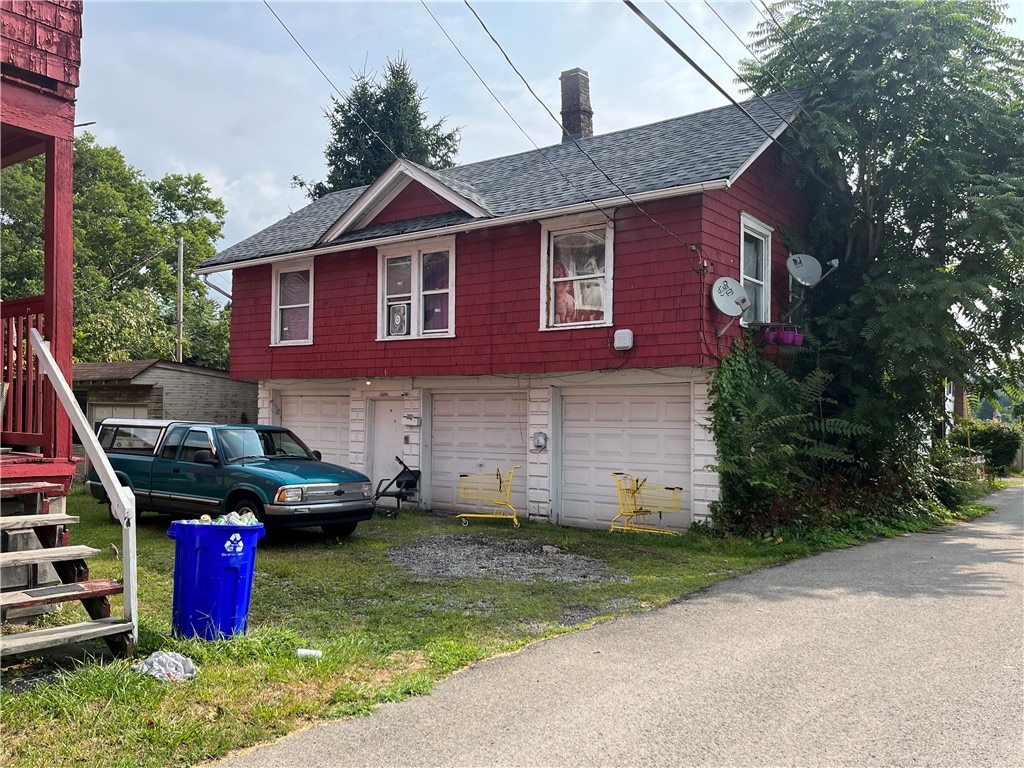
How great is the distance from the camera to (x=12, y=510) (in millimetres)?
6156

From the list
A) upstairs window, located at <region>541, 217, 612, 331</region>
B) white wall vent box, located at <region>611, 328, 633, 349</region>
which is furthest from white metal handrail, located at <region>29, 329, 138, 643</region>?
upstairs window, located at <region>541, 217, 612, 331</region>

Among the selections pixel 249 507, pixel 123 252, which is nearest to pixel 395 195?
pixel 249 507

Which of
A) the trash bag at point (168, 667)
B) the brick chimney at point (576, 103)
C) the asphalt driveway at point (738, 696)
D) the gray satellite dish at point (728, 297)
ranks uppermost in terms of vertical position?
the brick chimney at point (576, 103)

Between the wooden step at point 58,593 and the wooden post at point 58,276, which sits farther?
the wooden post at point 58,276

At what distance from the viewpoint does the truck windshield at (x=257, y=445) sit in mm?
11289

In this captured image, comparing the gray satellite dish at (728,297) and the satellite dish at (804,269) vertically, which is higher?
the satellite dish at (804,269)

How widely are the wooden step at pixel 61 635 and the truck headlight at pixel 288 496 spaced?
489 centimetres

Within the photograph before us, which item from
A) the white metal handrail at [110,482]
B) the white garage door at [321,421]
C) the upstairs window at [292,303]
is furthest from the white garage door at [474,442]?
the white metal handrail at [110,482]

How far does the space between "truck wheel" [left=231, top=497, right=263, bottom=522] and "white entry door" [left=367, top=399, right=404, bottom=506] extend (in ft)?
16.6

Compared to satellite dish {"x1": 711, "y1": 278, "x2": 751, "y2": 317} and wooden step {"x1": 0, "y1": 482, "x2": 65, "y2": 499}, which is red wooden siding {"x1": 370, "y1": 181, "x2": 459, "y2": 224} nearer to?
satellite dish {"x1": 711, "y1": 278, "x2": 751, "y2": 317}

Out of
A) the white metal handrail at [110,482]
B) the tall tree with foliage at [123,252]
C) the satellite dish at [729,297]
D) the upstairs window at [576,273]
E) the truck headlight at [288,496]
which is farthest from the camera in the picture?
the tall tree with foliage at [123,252]

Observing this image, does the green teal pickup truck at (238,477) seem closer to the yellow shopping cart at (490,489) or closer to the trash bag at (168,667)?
the yellow shopping cart at (490,489)

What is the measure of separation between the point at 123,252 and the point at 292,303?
23740mm

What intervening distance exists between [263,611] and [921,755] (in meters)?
5.17
